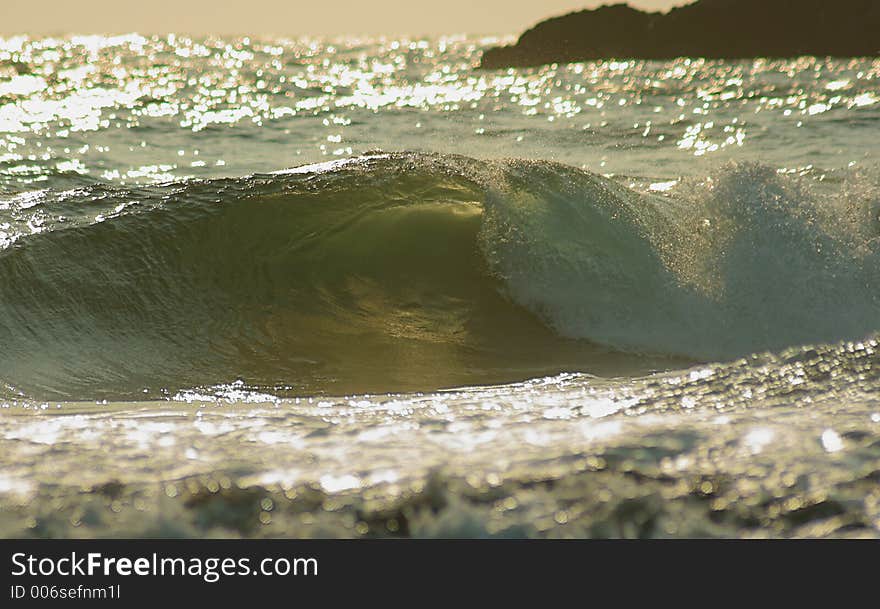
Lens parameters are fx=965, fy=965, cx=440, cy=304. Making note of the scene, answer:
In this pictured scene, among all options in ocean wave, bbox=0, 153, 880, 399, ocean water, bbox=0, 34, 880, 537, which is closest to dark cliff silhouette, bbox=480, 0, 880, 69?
ocean water, bbox=0, 34, 880, 537

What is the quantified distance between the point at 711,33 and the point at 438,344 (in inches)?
1314

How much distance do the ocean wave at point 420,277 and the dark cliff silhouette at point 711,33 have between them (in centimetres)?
2941

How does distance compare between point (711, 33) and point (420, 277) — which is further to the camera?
point (711, 33)

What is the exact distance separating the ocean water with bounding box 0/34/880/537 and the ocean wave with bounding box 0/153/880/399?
2cm

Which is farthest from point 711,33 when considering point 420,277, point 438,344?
point 438,344

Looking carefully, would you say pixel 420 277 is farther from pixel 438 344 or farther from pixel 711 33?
pixel 711 33

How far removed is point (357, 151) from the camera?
45.1 ft

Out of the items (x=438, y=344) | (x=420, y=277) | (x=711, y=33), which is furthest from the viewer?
(x=711, y=33)

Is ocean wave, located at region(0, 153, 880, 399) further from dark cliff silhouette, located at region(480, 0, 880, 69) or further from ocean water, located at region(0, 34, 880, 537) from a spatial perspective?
dark cliff silhouette, located at region(480, 0, 880, 69)

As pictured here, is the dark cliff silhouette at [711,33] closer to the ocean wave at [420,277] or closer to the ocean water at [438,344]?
the ocean water at [438,344]

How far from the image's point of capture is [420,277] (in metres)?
6.80

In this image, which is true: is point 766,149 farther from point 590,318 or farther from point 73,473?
point 73,473

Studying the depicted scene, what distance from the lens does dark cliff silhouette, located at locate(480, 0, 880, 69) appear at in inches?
1368
